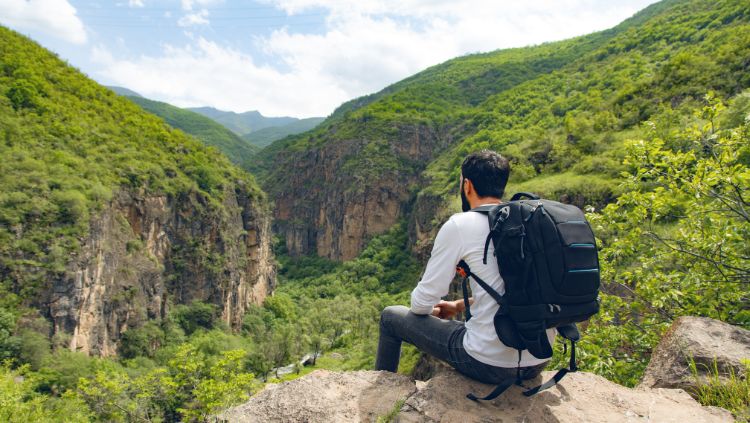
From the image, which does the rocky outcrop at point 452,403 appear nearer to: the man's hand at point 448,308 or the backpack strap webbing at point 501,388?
the backpack strap webbing at point 501,388

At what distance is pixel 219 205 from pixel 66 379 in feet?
94.8

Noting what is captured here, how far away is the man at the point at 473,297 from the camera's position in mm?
3152

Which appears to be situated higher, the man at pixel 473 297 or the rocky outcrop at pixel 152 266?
the man at pixel 473 297

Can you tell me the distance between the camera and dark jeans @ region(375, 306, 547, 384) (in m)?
3.37

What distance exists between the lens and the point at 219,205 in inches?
1998

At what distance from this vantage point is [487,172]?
11.1 ft

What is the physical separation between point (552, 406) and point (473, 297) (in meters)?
1.23

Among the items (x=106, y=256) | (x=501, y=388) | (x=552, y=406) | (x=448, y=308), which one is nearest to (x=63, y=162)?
(x=106, y=256)

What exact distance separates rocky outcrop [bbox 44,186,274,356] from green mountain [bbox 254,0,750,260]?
87.2ft

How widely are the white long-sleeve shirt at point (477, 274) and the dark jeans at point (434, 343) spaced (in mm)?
120

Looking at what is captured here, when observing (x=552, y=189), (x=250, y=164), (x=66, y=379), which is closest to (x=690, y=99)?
(x=552, y=189)

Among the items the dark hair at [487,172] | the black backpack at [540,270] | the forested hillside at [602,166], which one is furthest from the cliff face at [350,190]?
the black backpack at [540,270]

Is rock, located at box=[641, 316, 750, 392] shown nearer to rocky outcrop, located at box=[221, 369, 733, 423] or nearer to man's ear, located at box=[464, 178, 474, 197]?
rocky outcrop, located at box=[221, 369, 733, 423]

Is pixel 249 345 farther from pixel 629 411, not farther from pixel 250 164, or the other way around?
pixel 250 164
